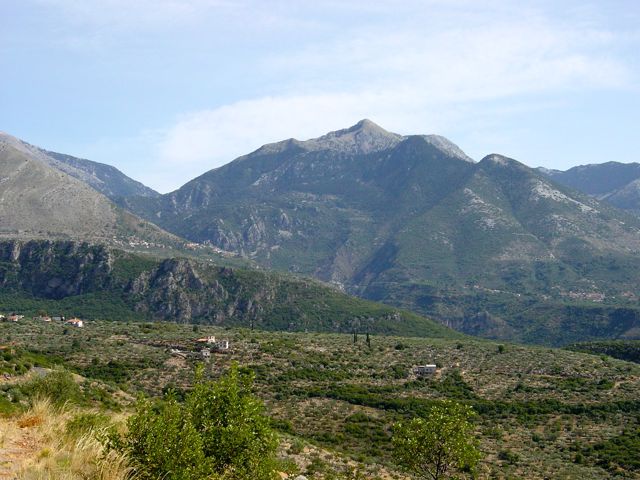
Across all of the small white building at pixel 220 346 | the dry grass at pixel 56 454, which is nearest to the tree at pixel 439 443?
the dry grass at pixel 56 454

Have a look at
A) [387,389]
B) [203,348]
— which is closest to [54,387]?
[387,389]

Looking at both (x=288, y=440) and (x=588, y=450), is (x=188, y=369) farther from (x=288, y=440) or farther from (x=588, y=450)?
(x=588, y=450)

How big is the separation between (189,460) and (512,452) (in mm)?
49208

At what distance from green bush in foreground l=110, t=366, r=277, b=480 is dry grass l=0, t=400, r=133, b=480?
586mm

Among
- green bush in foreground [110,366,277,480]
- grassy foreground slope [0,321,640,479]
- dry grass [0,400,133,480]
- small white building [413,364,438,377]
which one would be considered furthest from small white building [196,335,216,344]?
dry grass [0,400,133,480]

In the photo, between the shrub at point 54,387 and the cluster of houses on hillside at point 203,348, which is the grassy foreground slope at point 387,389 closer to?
the cluster of houses on hillside at point 203,348

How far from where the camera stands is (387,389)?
82250 mm

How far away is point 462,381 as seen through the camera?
88125mm

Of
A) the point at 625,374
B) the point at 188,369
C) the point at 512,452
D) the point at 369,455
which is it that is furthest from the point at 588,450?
the point at 188,369

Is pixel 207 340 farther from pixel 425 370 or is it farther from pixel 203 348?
pixel 425 370

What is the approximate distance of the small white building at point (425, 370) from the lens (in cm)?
9212

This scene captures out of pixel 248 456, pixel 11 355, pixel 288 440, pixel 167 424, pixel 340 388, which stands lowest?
pixel 340 388

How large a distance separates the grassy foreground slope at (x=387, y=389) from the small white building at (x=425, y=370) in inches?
63.6

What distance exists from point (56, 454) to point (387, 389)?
2886 inches
